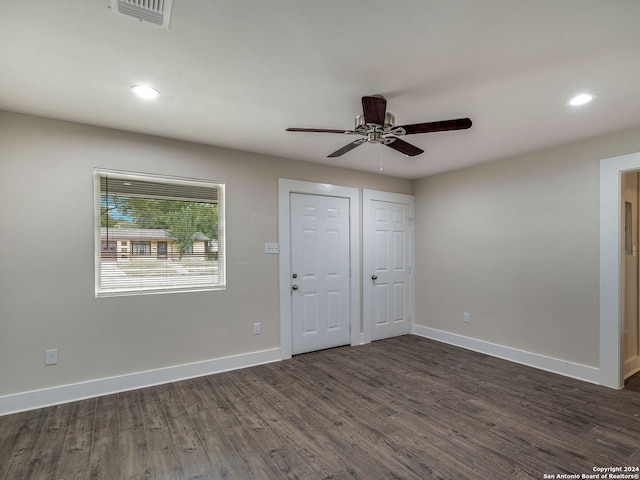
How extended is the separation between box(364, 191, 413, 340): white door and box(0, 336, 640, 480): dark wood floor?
135 cm

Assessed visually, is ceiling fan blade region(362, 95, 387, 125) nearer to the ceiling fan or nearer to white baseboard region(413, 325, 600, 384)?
the ceiling fan

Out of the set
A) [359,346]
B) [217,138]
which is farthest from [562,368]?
[217,138]

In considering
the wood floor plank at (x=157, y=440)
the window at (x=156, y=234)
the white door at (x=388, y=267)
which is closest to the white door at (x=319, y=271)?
the white door at (x=388, y=267)

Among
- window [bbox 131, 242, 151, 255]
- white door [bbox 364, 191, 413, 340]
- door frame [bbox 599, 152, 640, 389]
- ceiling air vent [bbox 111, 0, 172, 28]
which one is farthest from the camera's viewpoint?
white door [bbox 364, 191, 413, 340]

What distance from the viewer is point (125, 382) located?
117 inches

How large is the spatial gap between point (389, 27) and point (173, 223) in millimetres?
2664

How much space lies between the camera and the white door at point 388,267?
460 cm

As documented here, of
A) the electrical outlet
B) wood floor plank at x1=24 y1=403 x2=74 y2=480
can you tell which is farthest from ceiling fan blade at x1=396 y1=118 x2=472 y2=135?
the electrical outlet

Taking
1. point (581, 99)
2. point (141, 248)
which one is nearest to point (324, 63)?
point (581, 99)

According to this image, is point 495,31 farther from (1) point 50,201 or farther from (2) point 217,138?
(1) point 50,201

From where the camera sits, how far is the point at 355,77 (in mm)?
2049

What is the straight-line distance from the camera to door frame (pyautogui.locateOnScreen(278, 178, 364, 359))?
386 centimetres

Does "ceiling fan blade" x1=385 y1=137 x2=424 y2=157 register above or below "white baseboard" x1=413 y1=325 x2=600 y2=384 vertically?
above

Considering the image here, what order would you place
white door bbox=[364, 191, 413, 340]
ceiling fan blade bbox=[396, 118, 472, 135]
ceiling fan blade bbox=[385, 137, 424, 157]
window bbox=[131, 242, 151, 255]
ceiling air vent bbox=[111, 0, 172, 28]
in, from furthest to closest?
white door bbox=[364, 191, 413, 340]
window bbox=[131, 242, 151, 255]
ceiling fan blade bbox=[385, 137, 424, 157]
ceiling fan blade bbox=[396, 118, 472, 135]
ceiling air vent bbox=[111, 0, 172, 28]
